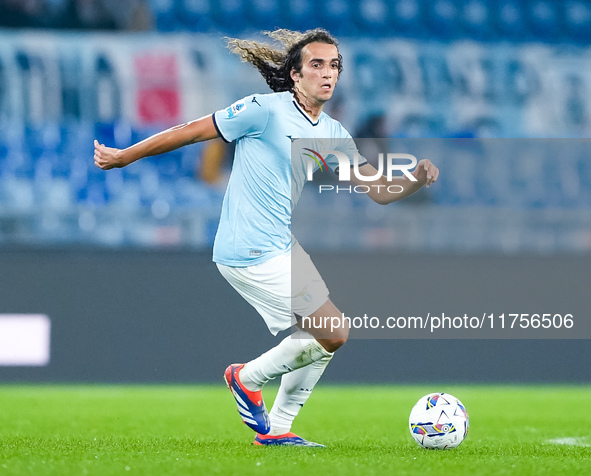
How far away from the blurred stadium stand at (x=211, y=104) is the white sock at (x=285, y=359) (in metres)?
3.92

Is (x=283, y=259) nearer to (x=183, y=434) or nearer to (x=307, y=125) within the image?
(x=307, y=125)

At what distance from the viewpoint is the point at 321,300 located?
4219 mm

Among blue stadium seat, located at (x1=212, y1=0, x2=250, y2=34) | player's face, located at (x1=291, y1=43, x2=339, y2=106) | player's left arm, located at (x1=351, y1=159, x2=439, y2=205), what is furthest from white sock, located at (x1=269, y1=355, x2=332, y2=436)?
blue stadium seat, located at (x1=212, y1=0, x2=250, y2=34)

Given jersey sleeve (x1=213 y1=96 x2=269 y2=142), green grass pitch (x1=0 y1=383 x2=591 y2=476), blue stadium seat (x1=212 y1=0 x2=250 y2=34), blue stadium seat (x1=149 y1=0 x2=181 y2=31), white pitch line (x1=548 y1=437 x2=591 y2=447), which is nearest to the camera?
green grass pitch (x1=0 y1=383 x2=591 y2=476)

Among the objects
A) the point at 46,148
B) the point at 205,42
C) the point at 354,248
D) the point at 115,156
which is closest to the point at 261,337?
the point at 354,248

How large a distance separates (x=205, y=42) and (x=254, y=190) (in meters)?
6.06

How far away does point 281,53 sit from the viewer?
4.57 metres

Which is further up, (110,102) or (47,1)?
(47,1)

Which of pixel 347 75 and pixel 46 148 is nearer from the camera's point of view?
pixel 46 148

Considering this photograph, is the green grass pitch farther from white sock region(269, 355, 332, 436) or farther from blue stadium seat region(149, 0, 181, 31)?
blue stadium seat region(149, 0, 181, 31)

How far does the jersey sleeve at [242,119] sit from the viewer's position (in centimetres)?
412

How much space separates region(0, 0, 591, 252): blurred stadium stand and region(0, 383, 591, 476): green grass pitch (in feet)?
4.51

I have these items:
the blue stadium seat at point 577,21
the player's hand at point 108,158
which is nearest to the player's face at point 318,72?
the player's hand at point 108,158

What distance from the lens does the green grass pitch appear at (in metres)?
3.73
